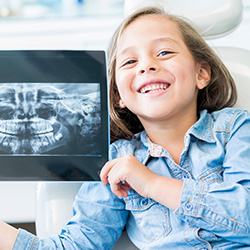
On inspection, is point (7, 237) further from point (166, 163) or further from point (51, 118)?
point (166, 163)

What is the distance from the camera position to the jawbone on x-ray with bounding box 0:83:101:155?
94 cm

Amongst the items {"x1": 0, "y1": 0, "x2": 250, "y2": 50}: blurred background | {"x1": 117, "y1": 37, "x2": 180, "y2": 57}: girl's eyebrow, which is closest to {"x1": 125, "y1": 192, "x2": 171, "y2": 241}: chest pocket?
A: {"x1": 117, "y1": 37, "x2": 180, "y2": 57}: girl's eyebrow

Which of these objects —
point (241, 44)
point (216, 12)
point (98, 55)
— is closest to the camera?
point (98, 55)

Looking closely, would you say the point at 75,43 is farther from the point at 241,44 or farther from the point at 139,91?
the point at 139,91

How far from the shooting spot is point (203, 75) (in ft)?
3.74

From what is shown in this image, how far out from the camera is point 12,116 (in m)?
0.95

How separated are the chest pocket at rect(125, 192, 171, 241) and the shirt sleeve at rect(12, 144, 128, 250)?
0.16ft

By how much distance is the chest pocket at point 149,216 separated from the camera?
98cm

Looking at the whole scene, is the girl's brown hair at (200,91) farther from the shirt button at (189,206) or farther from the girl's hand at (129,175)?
the shirt button at (189,206)

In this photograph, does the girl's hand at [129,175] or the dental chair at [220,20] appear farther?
the dental chair at [220,20]

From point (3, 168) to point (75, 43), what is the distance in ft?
4.91

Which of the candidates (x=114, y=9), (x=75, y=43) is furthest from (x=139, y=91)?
(x=114, y=9)

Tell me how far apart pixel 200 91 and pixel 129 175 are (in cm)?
42

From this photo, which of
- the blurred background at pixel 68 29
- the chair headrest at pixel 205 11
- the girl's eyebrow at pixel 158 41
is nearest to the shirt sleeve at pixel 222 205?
the girl's eyebrow at pixel 158 41
